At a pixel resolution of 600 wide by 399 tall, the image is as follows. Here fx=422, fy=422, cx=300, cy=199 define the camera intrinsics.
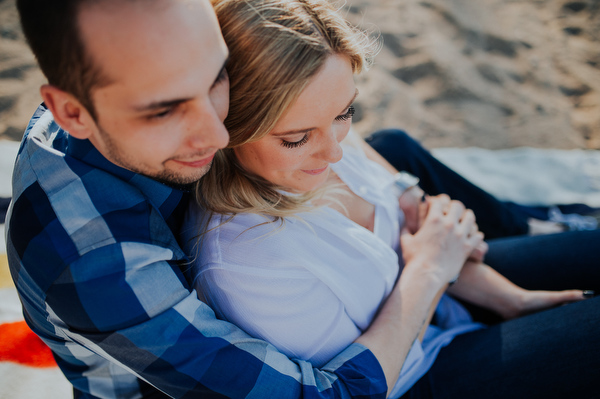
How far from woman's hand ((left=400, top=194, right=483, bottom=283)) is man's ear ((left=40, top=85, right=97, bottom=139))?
47.0 inches

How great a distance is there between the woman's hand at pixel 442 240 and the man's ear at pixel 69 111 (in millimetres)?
1195

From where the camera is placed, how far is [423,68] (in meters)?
3.74

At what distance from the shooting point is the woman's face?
3.84 ft

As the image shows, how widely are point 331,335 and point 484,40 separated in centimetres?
371

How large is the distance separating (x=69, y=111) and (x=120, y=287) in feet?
1.38

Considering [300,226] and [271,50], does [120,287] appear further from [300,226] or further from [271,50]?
[271,50]

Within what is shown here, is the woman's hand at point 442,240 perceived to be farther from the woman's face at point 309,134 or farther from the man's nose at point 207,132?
the man's nose at point 207,132

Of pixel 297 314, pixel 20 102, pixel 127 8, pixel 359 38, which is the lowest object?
pixel 20 102

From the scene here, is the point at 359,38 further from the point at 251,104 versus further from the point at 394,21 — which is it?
the point at 394,21

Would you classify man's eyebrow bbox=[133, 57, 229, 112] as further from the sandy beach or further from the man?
the sandy beach

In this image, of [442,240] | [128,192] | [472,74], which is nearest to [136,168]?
[128,192]

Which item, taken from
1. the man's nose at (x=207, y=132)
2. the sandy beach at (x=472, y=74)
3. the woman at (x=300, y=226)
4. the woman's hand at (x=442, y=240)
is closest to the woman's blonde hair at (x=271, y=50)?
the woman at (x=300, y=226)

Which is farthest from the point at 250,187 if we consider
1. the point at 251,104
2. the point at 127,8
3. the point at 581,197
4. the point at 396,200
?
the point at 581,197

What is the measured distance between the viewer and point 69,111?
3.19 ft
